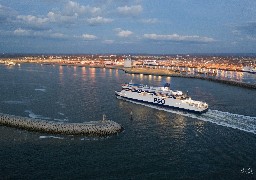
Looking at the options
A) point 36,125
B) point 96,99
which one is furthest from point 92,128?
point 96,99

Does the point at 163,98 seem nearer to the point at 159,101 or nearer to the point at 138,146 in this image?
the point at 159,101

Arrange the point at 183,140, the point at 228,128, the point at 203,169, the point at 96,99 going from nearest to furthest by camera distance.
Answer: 1. the point at 203,169
2. the point at 183,140
3. the point at 228,128
4. the point at 96,99

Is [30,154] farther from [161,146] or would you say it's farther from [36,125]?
[161,146]

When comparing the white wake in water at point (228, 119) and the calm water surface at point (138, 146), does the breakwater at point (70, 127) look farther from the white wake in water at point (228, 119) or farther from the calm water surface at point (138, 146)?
the white wake in water at point (228, 119)

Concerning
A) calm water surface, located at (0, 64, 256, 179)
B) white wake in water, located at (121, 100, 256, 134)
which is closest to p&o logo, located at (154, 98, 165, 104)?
white wake in water, located at (121, 100, 256, 134)

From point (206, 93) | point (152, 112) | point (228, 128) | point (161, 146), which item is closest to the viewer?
point (161, 146)

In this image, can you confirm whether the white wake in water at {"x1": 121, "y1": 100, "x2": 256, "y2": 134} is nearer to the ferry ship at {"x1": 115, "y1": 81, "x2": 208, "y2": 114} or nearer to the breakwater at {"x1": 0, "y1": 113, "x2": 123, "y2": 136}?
the ferry ship at {"x1": 115, "y1": 81, "x2": 208, "y2": 114}

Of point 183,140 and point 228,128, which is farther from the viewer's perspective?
point 228,128

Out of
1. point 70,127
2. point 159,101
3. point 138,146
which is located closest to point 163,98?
point 159,101
